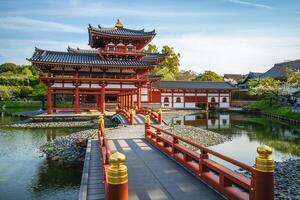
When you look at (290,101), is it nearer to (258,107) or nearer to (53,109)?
(258,107)

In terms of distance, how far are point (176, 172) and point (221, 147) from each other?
11.7 meters

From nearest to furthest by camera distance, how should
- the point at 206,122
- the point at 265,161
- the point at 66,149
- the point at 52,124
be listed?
the point at 265,161, the point at 66,149, the point at 52,124, the point at 206,122

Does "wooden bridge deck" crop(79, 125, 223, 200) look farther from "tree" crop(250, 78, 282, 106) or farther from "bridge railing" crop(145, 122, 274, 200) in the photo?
"tree" crop(250, 78, 282, 106)

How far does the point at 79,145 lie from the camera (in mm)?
18641

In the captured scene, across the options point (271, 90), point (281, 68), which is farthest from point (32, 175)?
point (281, 68)

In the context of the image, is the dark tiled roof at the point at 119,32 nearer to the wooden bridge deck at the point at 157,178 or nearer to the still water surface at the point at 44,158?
the still water surface at the point at 44,158

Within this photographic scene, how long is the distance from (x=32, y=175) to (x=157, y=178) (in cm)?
804

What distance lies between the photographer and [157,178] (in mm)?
9094

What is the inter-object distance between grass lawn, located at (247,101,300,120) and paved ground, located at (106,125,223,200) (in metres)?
30.2

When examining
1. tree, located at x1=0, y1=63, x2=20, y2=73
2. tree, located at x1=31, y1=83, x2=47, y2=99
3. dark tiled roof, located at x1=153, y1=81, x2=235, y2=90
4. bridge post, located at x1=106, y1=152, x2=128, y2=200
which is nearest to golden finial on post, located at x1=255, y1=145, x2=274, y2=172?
bridge post, located at x1=106, y1=152, x2=128, y2=200

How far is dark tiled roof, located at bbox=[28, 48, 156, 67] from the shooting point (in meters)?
31.8

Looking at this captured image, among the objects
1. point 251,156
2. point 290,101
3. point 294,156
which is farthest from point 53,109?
point 290,101

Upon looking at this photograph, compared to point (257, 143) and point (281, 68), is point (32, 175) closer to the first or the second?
point (257, 143)

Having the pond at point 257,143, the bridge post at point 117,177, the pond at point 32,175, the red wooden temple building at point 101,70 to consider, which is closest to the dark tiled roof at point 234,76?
the red wooden temple building at point 101,70
